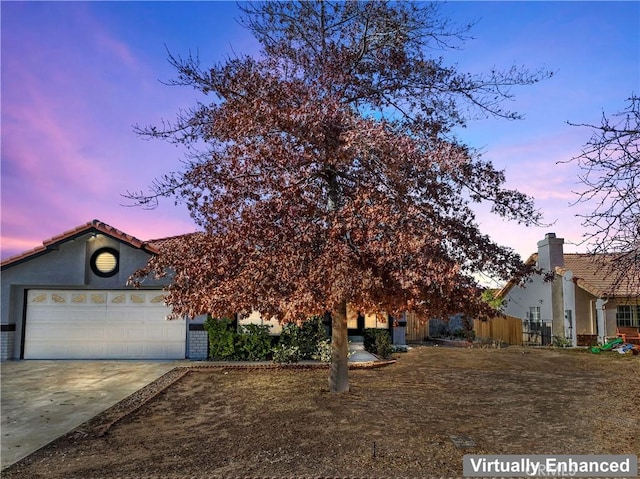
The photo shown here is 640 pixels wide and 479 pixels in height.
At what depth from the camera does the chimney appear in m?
20.1

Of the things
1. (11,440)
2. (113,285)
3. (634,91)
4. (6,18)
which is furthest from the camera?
(113,285)

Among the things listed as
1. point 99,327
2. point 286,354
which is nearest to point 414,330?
point 286,354

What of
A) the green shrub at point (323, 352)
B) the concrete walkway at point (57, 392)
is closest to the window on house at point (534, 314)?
the concrete walkway at point (57, 392)

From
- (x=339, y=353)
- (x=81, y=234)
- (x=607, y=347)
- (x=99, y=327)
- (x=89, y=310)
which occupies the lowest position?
(x=607, y=347)

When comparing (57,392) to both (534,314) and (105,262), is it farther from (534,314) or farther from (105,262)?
(534,314)

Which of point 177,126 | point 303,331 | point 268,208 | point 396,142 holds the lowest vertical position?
point 303,331

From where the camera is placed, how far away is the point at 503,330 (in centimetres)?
2259

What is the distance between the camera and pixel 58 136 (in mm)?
11516

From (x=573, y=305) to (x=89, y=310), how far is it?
722 inches

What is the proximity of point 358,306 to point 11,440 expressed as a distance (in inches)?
211

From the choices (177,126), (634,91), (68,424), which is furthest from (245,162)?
(634,91)

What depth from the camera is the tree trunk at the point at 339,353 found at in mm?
9062

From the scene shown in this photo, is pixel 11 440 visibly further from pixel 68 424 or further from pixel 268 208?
pixel 268 208

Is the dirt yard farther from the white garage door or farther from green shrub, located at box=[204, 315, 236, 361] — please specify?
the white garage door
